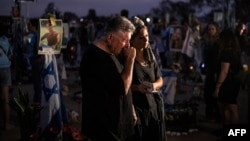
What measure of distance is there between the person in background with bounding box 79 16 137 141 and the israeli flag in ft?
8.69

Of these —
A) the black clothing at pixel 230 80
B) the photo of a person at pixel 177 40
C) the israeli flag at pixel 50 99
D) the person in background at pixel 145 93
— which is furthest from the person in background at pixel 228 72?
the photo of a person at pixel 177 40

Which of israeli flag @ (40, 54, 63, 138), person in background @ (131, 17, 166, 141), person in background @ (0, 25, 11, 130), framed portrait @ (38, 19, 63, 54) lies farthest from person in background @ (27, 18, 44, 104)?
person in background @ (131, 17, 166, 141)

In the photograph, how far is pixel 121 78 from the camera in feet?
10.9

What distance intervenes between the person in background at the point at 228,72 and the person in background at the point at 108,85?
3235 mm

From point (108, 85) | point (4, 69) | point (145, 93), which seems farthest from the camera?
point (4, 69)

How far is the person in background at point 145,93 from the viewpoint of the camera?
403 cm

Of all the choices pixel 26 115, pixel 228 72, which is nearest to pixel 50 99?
pixel 26 115

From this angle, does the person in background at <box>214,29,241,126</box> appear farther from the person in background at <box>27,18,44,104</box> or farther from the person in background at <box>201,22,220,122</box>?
the person in background at <box>27,18,44,104</box>

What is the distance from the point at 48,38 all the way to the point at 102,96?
278 cm

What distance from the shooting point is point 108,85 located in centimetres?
329

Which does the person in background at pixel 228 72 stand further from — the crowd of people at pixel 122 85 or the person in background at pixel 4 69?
the person in background at pixel 4 69

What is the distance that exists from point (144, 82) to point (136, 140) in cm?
53

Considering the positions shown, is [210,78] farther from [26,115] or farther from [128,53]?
[128,53]

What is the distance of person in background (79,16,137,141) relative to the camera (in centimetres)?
330
